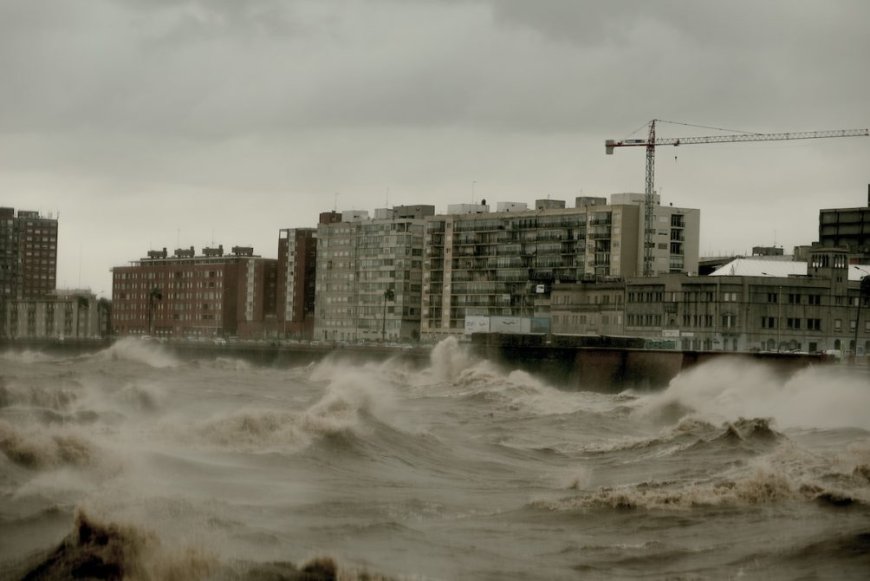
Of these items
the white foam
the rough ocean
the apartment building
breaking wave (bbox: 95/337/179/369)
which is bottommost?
breaking wave (bbox: 95/337/179/369)

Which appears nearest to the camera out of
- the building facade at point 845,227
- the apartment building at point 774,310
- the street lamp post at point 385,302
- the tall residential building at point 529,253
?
the apartment building at point 774,310

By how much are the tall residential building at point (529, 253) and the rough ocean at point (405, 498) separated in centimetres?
8877

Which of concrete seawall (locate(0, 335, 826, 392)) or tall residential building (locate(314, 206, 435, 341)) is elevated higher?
tall residential building (locate(314, 206, 435, 341))

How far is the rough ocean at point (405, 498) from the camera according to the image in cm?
2178

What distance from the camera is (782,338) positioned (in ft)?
365

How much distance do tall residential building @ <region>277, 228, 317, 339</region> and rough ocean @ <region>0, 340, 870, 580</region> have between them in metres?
134

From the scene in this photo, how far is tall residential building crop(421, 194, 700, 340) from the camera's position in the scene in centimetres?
14575

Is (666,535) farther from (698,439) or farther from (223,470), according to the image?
(698,439)

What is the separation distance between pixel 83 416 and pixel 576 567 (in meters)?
26.4

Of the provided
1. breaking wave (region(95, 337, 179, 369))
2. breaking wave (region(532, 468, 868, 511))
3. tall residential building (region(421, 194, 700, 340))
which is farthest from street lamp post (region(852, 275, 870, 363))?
breaking wave (region(532, 468, 868, 511))

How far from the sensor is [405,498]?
30.4 m

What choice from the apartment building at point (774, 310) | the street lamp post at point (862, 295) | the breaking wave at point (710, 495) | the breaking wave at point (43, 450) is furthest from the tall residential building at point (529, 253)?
the breaking wave at point (43, 450)

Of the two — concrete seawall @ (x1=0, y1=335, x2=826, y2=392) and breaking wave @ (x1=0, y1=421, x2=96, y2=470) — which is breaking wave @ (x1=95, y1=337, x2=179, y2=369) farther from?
breaking wave @ (x1=0, y1=421, x2=96, y2=470)

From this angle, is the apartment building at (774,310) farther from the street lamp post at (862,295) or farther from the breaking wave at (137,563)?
the breaking wave at (137,563)
